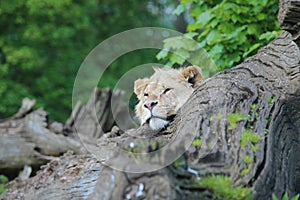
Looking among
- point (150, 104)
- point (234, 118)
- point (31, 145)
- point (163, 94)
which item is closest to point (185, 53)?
point (163, 94)

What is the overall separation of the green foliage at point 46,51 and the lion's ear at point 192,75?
13.0 metres

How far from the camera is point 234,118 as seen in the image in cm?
425

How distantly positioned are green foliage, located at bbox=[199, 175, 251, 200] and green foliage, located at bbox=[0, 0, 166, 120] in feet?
50.8

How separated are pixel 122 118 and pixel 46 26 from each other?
10967mm

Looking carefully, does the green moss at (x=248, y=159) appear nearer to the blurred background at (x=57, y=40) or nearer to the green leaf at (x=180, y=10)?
the green leaf at (x=180, y=10)

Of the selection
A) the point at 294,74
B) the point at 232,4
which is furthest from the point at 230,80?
the point at 232,4

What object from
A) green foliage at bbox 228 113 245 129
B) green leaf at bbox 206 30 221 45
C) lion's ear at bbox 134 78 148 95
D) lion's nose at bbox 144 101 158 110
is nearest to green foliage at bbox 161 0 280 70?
green leaf at bbox 206 30 221 45

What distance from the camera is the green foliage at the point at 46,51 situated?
19.0 m

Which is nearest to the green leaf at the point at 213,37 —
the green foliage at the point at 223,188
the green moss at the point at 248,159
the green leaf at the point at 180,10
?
the green leaf at the point at 180,10

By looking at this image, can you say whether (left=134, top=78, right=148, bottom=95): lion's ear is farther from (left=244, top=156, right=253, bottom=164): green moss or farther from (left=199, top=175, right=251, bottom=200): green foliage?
(left=199, top=175, right=251, bottom=200): green foliage

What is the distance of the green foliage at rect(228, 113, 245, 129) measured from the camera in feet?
13.7

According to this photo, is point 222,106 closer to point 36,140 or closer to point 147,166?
point 147,166

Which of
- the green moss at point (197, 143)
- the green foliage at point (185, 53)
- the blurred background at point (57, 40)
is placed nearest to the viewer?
the green moss at point (197, 143)

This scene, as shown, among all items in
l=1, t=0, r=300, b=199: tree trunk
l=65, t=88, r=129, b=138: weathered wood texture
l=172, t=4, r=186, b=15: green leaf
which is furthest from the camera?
l=65, t=88, r=129, b=138: weathered wood texture
